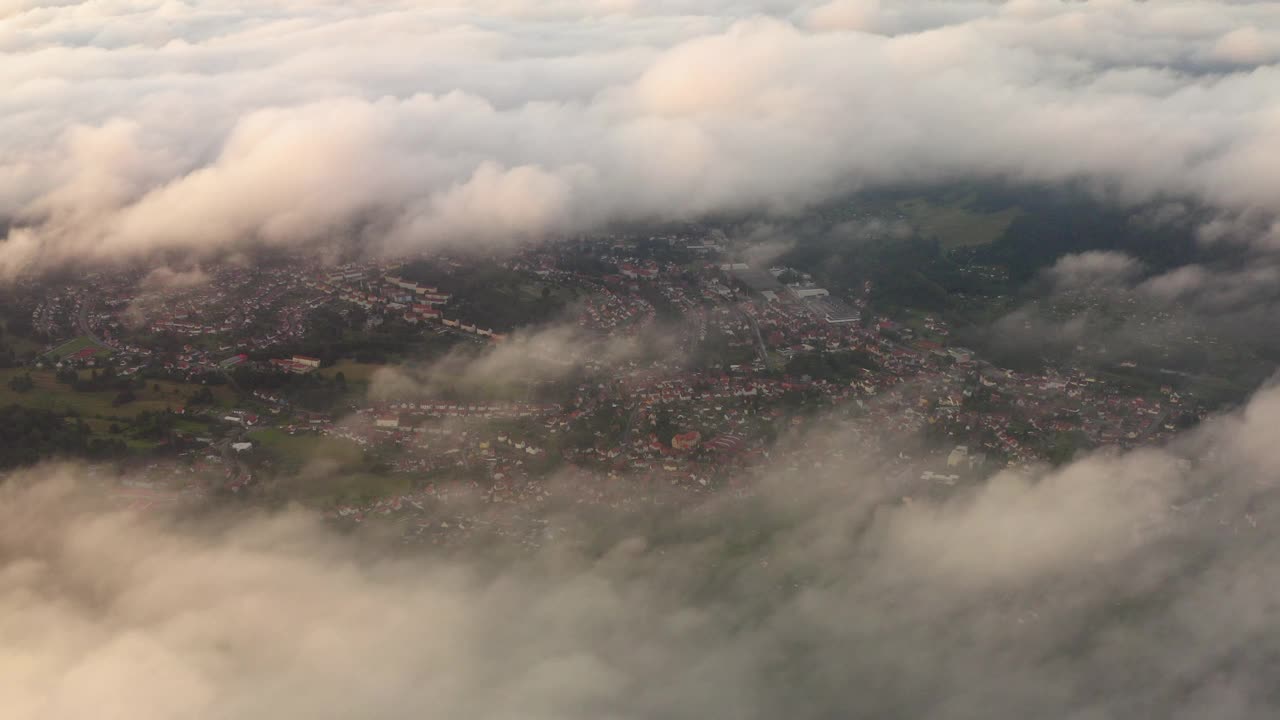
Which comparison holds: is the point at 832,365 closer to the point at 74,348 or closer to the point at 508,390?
the point at 508,390

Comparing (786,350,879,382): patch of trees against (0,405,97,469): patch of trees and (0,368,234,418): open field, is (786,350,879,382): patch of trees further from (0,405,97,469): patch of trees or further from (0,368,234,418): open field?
(0,405,97,469): patch of trees

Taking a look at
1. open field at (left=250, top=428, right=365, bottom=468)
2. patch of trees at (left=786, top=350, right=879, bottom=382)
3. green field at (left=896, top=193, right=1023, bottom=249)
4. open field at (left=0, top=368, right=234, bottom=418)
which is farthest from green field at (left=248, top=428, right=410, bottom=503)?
green field at (left=896, top=193, right=1023, bottom=249)

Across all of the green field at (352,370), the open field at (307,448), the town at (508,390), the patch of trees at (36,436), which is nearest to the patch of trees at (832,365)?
the town at (508,390)

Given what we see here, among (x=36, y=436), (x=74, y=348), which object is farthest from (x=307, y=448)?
(x=74, y=348)

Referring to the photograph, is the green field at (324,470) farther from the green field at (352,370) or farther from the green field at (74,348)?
the green field at (74,348)

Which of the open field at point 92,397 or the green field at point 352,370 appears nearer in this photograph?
the open field at point 92,397

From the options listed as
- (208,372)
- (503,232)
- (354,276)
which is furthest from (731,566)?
(503,232)

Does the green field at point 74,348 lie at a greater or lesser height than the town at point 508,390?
greater
